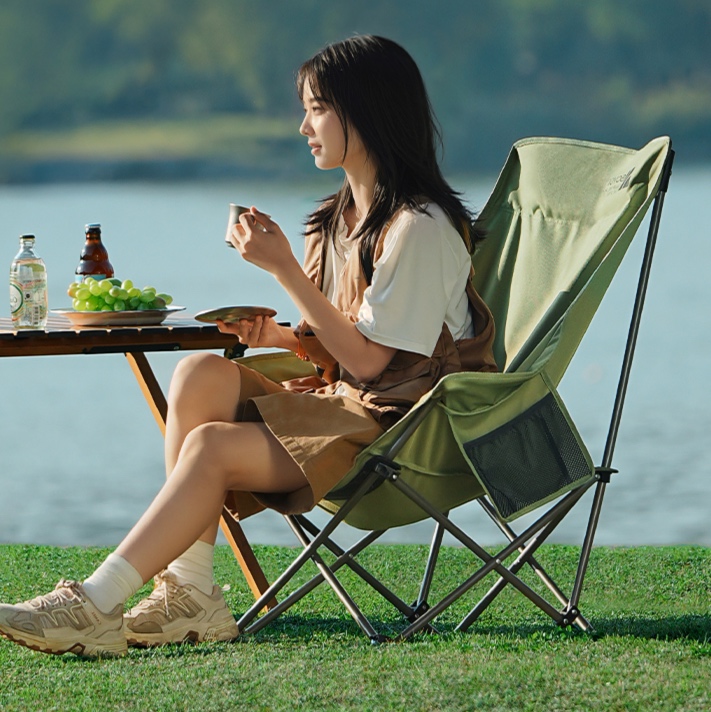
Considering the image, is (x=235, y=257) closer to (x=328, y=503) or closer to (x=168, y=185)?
(x=168, y=185)

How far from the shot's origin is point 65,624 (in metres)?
Result: 2.25

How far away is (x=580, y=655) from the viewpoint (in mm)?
2283

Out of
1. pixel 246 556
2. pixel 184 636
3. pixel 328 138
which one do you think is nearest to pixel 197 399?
pixel 184 636

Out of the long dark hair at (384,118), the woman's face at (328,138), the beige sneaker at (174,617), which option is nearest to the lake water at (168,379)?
the long dark hair at (384,118)

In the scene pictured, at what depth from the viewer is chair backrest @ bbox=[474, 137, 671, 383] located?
8.43 feet

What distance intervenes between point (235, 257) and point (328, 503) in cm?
1424

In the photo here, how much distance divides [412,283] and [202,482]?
20.8 inches

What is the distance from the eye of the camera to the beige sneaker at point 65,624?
2.22 meters

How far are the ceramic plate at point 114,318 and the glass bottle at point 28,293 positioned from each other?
0.06m

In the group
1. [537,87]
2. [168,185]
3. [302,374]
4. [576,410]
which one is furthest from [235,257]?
[302,374]

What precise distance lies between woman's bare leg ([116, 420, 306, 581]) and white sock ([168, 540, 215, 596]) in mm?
28

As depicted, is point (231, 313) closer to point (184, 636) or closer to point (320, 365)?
point (320, 365)

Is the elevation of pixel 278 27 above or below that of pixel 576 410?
above

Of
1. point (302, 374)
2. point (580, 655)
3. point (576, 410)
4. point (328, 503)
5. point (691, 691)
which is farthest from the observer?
point (576, 410)
